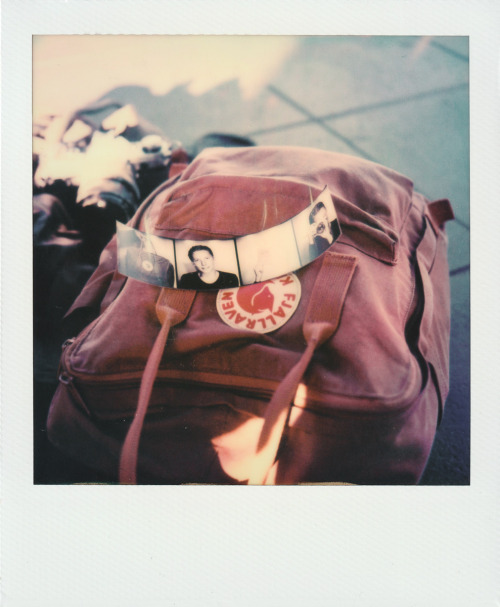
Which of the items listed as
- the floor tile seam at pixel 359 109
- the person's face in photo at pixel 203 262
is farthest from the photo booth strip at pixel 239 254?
the floor tile seam at pixel 359 109

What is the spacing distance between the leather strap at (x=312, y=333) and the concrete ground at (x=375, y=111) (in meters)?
0.19

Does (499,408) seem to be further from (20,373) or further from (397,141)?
(20,373)

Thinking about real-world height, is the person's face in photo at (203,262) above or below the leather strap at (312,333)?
above

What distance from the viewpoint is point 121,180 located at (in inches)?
28.0

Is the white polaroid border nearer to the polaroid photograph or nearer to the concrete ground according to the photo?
the concrete ground

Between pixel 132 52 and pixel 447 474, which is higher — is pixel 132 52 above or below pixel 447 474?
above

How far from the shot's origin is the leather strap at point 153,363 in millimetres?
665

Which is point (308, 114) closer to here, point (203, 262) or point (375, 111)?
point (375, 111)
